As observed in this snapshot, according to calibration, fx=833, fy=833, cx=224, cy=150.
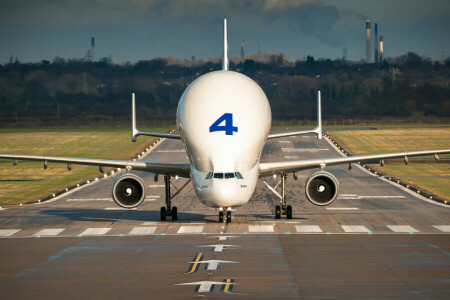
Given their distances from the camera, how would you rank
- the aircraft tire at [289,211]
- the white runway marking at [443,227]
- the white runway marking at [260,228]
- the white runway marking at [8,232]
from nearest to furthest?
the white runway marking at [443,227] → the white runway marking at [260,228] → the white runway marking at [8,232] → the aircraft tire at [289,211]

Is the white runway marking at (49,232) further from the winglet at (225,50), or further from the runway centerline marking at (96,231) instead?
the winglet at (225,50)

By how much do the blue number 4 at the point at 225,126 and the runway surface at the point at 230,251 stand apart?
15.0 feet

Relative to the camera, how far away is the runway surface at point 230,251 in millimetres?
24250

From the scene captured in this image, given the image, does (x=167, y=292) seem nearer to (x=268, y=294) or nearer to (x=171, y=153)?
(x=268, y=294)

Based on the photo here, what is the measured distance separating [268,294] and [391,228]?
56.2 ft

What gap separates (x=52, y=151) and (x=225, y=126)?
70.7 meters

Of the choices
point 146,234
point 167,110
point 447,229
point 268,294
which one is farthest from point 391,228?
point 167,110

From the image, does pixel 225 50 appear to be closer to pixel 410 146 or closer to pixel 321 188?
pixel 321 188

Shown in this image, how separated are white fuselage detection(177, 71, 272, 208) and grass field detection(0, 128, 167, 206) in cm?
2321

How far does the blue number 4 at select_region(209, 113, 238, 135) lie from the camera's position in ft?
117

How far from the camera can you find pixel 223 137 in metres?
35.4

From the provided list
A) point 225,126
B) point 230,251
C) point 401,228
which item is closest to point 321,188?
point 401,228

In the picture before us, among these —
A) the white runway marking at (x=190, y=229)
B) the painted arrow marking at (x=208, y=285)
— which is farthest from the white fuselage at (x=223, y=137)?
the painted arrow marking at (x=208, y=285)

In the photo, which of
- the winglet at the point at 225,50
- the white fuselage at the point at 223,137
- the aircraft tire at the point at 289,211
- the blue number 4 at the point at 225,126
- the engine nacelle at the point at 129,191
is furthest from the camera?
the winglet at the point at 225,50
